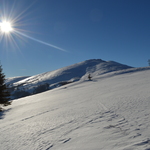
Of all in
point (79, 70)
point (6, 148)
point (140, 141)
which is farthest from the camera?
point (79, 70)

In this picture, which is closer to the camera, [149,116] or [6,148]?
[6,148]

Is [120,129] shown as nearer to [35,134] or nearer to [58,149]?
[58,149]

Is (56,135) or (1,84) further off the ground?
(1,84)

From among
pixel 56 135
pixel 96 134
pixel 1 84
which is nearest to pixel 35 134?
pixel 56 135

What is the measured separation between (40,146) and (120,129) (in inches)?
90.5

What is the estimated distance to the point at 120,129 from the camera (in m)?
2.93

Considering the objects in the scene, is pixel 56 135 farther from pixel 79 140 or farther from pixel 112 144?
pixel 112 144

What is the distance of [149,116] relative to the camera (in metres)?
3.31

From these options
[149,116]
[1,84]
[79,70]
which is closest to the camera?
[149,116]

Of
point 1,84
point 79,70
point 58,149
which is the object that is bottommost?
point 58,149

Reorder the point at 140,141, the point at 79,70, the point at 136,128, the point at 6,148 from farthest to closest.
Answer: the point at 79,70 → the point at 6,148 → the point at 136,128 → the point at 140,141

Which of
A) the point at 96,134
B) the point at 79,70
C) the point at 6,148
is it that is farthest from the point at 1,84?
the point at 79,70

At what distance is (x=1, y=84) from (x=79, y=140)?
13921 mm

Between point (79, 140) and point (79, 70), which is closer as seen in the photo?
point (79, 140)
